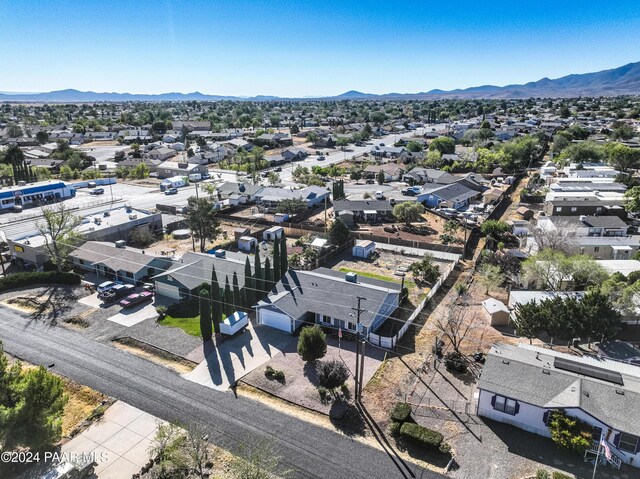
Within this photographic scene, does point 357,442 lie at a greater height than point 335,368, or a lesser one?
lesser

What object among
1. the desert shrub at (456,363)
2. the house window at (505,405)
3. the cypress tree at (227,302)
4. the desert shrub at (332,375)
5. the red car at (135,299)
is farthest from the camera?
the red car at (135,299)

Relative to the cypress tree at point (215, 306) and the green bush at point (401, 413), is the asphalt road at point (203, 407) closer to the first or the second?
the green bush at point (401, 413)

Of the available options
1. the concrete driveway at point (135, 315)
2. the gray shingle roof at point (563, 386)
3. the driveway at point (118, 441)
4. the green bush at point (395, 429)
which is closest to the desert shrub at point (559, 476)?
the gray shingle roof at point (563, 386)

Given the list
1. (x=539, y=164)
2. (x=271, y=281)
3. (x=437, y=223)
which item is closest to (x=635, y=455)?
(x=271, y=281)

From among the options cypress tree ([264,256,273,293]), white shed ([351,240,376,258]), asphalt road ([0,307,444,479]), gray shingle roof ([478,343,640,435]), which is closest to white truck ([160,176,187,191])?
white shed ([351,240,376,258])

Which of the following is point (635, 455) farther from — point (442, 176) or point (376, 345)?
point (442, 176)

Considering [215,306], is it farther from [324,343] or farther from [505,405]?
[505,405]

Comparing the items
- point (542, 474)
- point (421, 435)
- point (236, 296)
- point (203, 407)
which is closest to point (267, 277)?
point (236, 296)
